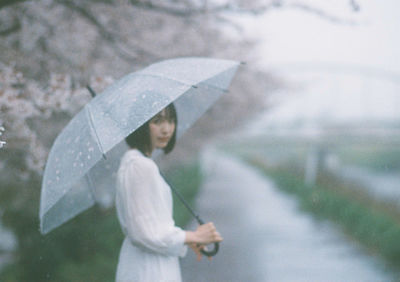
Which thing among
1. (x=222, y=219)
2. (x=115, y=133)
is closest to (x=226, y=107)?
(x=222, y=219)

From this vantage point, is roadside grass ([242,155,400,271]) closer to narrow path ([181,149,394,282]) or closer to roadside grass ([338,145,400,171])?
narrow path ([181,149,394,282])

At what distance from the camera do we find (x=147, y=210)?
77.6 inches

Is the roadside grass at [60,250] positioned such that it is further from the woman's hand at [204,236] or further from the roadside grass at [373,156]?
the roadside grass at [373,156]

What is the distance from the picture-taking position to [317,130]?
31.2 metres

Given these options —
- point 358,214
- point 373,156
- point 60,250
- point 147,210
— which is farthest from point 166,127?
point 373,156

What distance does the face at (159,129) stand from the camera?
2246 mm

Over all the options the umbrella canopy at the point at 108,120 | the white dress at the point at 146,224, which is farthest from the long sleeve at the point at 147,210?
the umbrella canopy at the point at 108,120

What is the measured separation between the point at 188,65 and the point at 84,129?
71 centimetres

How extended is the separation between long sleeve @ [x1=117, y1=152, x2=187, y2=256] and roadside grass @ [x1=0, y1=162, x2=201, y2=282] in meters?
A: 3.13

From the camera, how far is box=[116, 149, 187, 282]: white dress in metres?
1.97

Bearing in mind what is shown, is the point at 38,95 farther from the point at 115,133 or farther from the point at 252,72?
the point at 252,72

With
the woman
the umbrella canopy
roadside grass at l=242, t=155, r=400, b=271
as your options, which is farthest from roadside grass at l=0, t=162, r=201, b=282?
roadside grass at l=242, t=155, r=400, b=271

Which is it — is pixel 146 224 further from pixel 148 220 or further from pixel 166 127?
pixel 166 127

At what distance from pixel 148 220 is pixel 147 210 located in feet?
0.15
